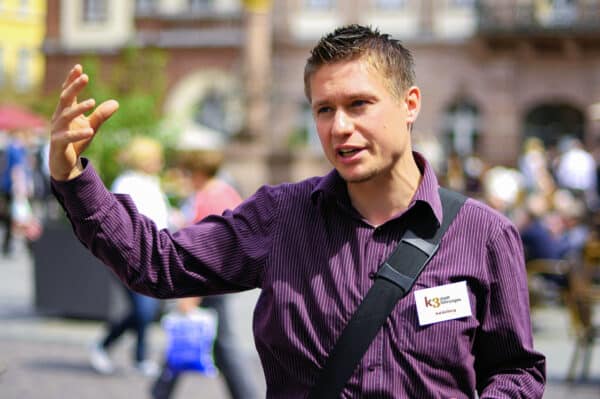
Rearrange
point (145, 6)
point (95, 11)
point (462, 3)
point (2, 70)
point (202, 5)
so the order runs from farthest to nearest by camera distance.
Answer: point (2, 70)
point (95, 11)
point (145, 6)
point (202, 5)
point (462, 3)

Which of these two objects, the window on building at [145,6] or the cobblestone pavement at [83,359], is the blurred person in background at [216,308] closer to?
the cobblestone pavement at [83,359]

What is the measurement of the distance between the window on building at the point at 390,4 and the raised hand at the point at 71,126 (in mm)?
37195

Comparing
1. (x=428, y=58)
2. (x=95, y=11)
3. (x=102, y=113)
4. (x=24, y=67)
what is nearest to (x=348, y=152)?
(x=102, y=113)

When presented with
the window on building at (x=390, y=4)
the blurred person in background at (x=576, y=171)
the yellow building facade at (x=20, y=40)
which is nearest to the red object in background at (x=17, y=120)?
the window on building at (x=390, y=4)

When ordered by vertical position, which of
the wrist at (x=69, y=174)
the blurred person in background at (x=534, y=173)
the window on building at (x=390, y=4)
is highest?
the wrist at (x=69, y=174)

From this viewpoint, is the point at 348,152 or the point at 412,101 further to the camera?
the point at 412,101

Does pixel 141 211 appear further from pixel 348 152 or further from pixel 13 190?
pixel 13 190

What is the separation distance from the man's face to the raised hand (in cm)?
49

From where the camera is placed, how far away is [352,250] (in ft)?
9.46

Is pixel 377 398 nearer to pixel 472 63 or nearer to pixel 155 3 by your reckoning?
pixel 472 63

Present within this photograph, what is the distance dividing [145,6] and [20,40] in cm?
2828

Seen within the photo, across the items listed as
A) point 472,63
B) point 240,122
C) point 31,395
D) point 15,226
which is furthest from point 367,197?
point 472,63

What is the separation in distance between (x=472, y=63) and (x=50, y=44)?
1510 centimetres

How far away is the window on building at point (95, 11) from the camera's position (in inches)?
1708
